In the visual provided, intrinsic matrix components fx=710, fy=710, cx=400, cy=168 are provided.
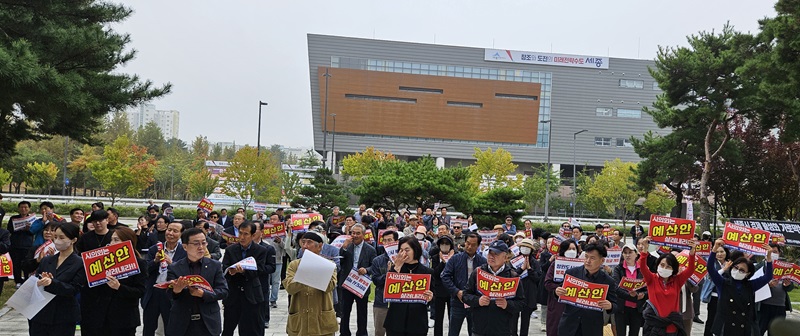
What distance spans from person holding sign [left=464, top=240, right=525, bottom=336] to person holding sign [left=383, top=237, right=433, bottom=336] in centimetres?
50

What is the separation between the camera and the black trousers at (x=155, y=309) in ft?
29.1

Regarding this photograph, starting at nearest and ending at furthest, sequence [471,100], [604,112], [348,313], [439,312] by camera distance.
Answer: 1. [348,313]
2. [439,312]
3. [471,100]
4. [604,112]

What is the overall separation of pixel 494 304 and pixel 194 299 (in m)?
3.12

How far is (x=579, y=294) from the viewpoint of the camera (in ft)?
24.5

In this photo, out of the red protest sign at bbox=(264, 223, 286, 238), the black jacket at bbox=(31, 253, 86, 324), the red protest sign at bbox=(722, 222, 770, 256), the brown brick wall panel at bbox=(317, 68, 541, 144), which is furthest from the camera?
the brown brick wall panel at bbox=(317, 68, 541, 144)

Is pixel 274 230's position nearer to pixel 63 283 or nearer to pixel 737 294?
pixel 63 283

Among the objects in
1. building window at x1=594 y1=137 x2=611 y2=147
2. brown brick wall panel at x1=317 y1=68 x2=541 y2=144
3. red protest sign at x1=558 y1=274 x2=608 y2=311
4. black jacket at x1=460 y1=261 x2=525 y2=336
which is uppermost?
brown brick wall panel at x1=317 y1=68 x2=541 y2=144

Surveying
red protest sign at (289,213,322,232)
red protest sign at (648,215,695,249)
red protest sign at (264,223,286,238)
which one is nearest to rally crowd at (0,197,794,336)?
red protest sign at (648,215,695,249)

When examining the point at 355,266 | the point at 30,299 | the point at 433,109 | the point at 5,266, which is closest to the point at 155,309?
the point at 5,266

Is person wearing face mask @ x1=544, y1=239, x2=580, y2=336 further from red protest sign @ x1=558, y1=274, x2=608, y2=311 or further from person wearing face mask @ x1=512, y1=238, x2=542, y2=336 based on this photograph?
red protest sign @ x1=558, y1=274, x2=608, y2=311

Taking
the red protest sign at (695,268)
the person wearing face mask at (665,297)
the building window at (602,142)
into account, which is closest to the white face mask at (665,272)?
the person wearing face mask at (665,297)

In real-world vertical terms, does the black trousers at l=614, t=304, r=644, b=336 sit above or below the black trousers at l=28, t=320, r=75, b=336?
below

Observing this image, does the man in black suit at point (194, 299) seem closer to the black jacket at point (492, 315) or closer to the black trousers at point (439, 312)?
the black jacket at point (492, 315)

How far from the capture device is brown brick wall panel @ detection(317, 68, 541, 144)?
85000 millimetres
